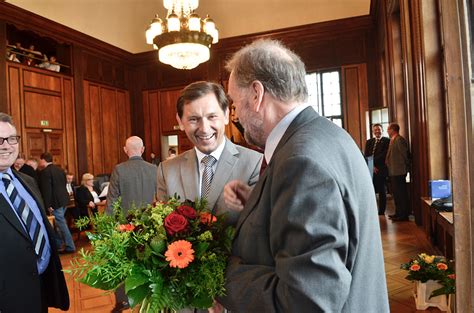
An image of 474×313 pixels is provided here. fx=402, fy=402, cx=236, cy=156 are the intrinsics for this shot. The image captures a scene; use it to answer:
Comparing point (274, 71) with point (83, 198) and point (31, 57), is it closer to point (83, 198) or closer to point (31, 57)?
point (83, 198)

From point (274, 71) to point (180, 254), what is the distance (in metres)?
0.59

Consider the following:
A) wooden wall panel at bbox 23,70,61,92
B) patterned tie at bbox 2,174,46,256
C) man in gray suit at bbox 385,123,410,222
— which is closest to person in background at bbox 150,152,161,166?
wooden wall panel at bbox 23,70,61,92

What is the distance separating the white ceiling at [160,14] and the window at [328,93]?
1661mm

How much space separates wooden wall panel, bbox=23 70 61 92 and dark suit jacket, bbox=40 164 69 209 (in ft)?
13.7

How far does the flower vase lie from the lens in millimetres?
3070

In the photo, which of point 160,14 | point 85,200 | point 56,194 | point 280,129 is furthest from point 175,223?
point 160,14

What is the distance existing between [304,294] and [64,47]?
12601 mm

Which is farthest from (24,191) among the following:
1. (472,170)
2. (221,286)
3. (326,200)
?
(472,170)

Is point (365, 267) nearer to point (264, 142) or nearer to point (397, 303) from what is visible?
point (264, 142)

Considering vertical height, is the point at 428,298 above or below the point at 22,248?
below

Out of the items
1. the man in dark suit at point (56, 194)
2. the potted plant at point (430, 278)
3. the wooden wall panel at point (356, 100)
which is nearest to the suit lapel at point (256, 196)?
the potted plant at point (430, 278)

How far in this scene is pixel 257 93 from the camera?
115 centimetres

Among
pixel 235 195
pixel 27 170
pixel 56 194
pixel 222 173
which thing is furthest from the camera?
pixel 27 170

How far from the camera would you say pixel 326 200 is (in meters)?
0.92
